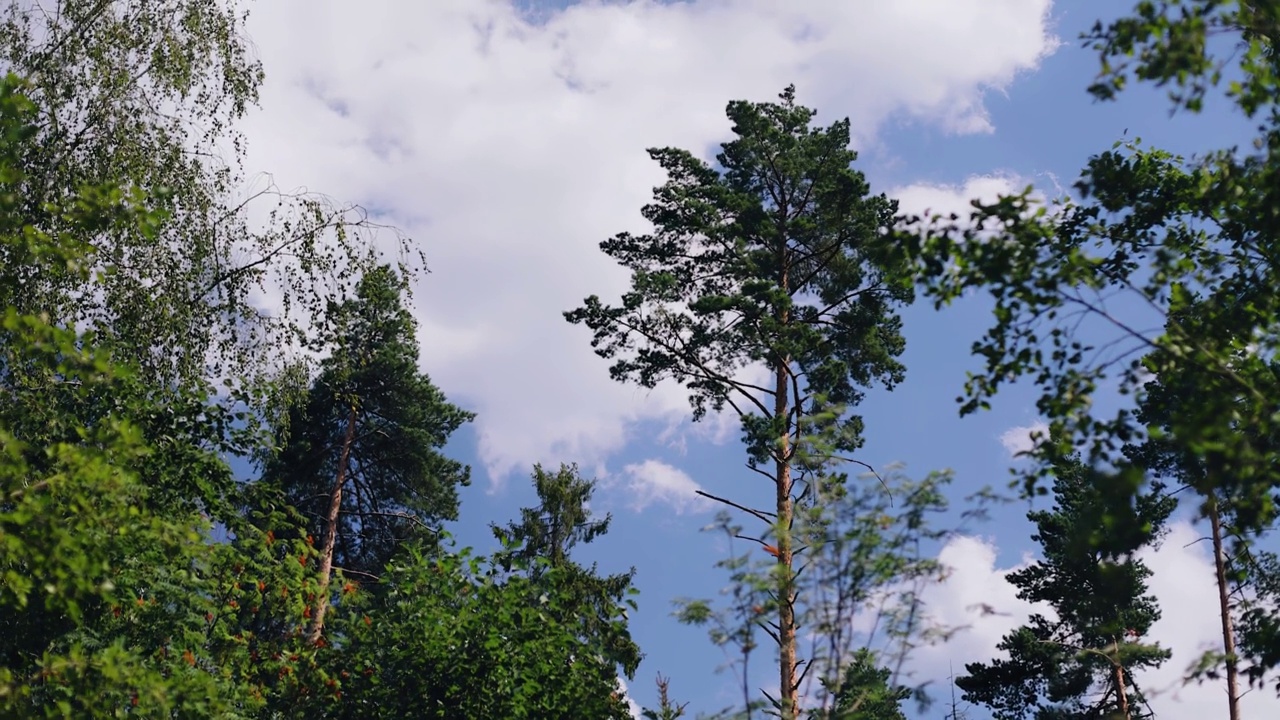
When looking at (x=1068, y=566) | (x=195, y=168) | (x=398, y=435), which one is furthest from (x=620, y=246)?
(x=1068, y=566)

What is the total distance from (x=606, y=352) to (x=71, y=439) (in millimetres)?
8853

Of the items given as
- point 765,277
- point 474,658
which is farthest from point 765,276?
point 474,658

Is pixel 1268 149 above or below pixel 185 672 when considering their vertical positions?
above

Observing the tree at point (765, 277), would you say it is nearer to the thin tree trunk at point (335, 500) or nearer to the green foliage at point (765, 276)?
the green foliage at point (765, 276)

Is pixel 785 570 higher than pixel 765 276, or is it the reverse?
pixel 765 276

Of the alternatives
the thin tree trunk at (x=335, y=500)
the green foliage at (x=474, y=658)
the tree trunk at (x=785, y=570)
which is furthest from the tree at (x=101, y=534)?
the thin tree trunk at (x=335, y=500)

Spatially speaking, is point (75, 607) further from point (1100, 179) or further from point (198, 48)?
point (198, 48)

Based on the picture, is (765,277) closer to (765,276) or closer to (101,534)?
(765,276)

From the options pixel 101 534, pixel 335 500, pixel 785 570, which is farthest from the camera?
pixel 335 500

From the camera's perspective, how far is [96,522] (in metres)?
6.28

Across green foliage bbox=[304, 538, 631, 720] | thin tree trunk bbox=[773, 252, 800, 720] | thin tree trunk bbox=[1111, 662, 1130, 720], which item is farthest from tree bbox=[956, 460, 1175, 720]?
green foliage bbox=[304, 538, 631, 720]

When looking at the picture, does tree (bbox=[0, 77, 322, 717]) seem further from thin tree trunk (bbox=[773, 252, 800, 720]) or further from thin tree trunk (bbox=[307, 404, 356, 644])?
thin tree trunk (bbox=[307, 404, 356, 644])

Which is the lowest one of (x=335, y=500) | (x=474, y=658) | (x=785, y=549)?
(x=474, y=658)

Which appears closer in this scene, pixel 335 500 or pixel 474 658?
pixel 474 658
